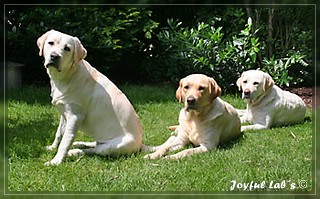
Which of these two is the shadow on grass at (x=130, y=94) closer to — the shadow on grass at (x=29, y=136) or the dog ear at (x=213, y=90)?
the shadow on grass at (x=29, y=136)

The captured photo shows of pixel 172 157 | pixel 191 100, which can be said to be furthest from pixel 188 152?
pixel 191 100

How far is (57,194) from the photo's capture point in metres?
3.05

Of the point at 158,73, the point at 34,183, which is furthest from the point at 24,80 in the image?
the point at 34,183

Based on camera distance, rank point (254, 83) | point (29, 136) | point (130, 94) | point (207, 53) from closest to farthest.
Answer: point (29, 136), point (254, 83), point (130, 94), point (207, 53)

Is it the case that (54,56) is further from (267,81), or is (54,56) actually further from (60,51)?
(267,81)

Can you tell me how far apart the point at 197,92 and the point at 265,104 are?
53.9 inches

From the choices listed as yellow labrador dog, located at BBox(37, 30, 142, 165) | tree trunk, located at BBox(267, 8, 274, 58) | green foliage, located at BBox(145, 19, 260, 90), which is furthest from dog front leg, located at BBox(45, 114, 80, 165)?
tree trunk, located at BBox(267, 8, 274, 58)

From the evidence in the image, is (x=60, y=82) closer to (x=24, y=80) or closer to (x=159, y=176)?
(x=159, y=176)

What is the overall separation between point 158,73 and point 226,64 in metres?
0.84

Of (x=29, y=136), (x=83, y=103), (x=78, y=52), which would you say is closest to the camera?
(x=78, y=52)

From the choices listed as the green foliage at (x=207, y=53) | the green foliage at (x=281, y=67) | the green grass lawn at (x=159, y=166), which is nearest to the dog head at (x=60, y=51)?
the green grass lawn at (x=159, y=166)

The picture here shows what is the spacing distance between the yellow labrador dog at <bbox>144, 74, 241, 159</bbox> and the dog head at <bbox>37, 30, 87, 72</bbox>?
2.85 ft

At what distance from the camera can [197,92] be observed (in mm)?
3771

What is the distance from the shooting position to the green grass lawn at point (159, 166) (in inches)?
125
